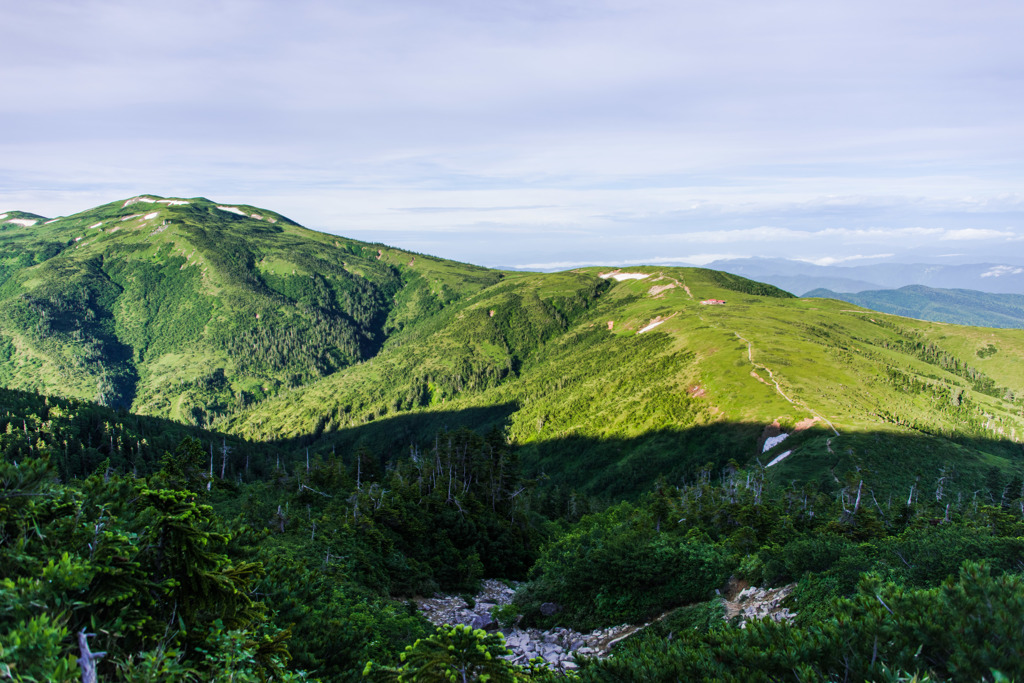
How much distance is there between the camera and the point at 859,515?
46.8m

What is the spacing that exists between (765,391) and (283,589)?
15218 centimetres

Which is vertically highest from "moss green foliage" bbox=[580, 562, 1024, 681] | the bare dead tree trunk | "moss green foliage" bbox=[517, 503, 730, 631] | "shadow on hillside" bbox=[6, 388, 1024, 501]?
the bare dead tree trunk

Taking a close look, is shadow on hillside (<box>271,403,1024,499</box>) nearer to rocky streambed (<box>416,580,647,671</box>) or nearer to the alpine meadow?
the alpine meadow

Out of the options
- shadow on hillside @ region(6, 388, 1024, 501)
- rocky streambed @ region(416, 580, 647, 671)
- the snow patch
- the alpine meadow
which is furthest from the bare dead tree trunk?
the snow patch

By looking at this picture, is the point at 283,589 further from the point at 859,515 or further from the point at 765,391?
the point at 765,391

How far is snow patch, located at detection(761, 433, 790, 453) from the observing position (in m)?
119

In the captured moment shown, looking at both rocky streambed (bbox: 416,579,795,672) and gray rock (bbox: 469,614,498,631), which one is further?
gray rock (bbox: 469,614,498,631)

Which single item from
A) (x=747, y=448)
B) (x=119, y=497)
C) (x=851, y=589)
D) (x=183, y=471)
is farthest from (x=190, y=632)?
(x=747, y=448)

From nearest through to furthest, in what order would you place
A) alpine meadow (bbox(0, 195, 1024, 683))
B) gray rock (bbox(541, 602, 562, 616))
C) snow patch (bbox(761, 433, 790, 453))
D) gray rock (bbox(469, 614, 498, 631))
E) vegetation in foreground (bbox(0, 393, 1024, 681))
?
vegetation in foreground (bbox(0, 393, 1024, 681)), alpine meadow (bbox(0, 195, 1024, 683)), gray rock (bbox(541, 602, 562, 616)), gray rock (bbox(469, 614, 498, 631)), snow patch (bbox(761, 433, 790, 453))

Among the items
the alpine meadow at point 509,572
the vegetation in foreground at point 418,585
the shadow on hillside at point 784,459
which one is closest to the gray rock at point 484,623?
the alpine meadow at point 509,572

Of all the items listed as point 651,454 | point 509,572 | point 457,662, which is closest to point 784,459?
point 651,454

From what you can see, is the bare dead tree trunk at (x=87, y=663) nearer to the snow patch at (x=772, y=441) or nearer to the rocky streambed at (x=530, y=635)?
the rocky streambed at (x=530, y=635)

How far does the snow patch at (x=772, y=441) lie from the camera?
391ft

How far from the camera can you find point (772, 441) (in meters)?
121
